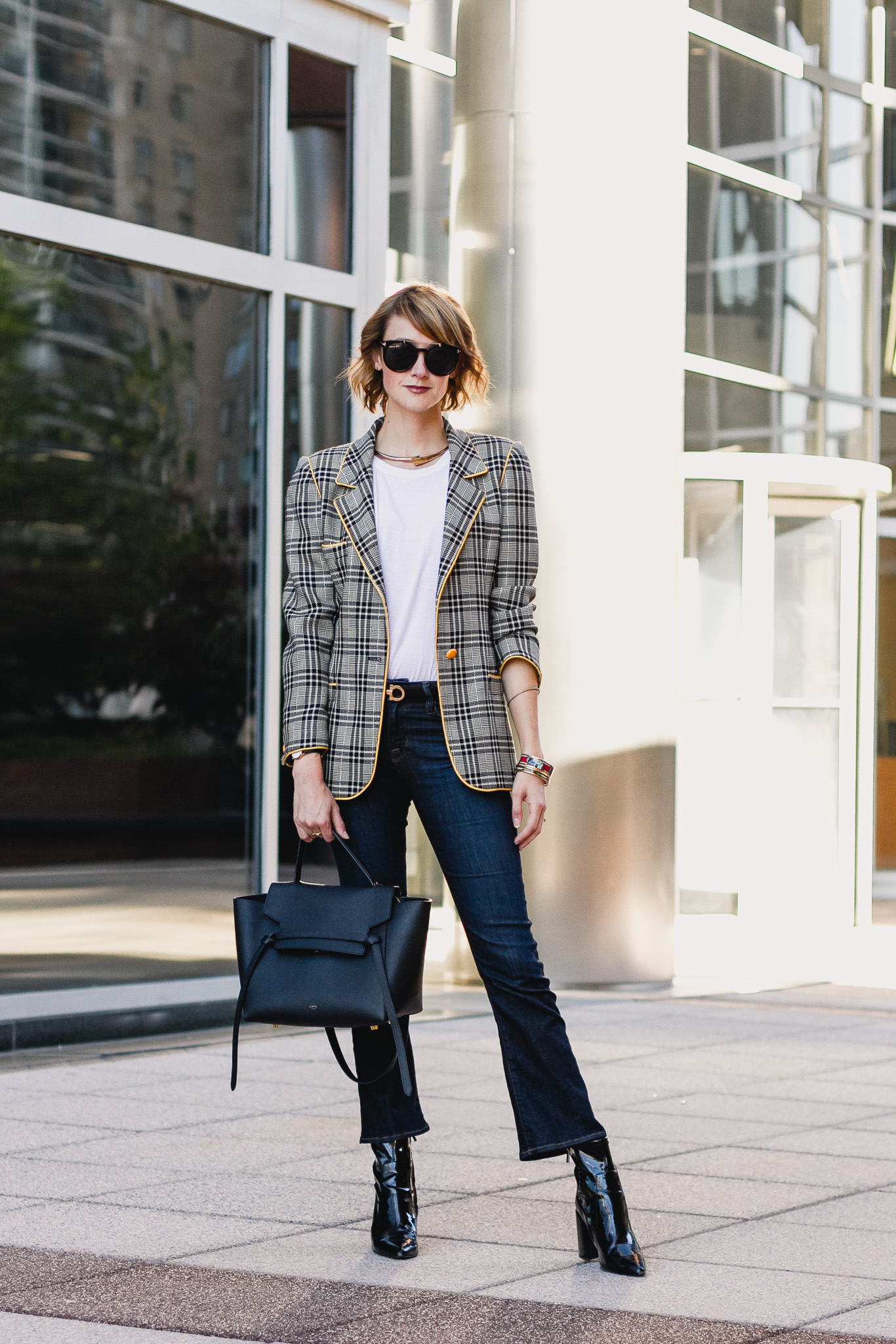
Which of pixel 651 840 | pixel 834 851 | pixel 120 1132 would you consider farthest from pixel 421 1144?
pixel 834 851

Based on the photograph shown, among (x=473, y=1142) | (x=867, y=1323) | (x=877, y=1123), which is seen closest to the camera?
(x=867, y=1323)

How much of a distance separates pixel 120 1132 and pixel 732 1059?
8.05 ft

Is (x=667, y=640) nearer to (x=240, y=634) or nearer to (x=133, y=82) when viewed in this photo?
(x=240, y=634)

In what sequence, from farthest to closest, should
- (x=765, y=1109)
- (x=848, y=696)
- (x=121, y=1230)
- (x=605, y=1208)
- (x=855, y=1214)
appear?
(x=848, y=696)
(x=765, y=1109)
(x=855, y=1214)
(x=121, y=1230)
(x=605, y=1208)

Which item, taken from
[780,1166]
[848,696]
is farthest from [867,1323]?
[848,696]

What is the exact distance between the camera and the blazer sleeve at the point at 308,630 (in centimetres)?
389

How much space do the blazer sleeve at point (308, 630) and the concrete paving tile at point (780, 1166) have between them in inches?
67.8

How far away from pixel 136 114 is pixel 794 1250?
5.27 m

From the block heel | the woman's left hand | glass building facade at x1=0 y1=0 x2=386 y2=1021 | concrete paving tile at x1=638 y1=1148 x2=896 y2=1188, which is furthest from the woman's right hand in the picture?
glass building facade at x1=0 y1=0 x2=386 y2=1021

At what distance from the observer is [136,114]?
7516mm

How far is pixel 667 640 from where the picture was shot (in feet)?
28.8

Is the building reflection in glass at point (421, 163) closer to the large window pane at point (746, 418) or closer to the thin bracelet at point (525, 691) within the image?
the large window pane at point (746, 418)

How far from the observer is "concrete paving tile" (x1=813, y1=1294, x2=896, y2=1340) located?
11.1ft

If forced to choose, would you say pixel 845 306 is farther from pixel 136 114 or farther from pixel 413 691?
pixel 413 691
